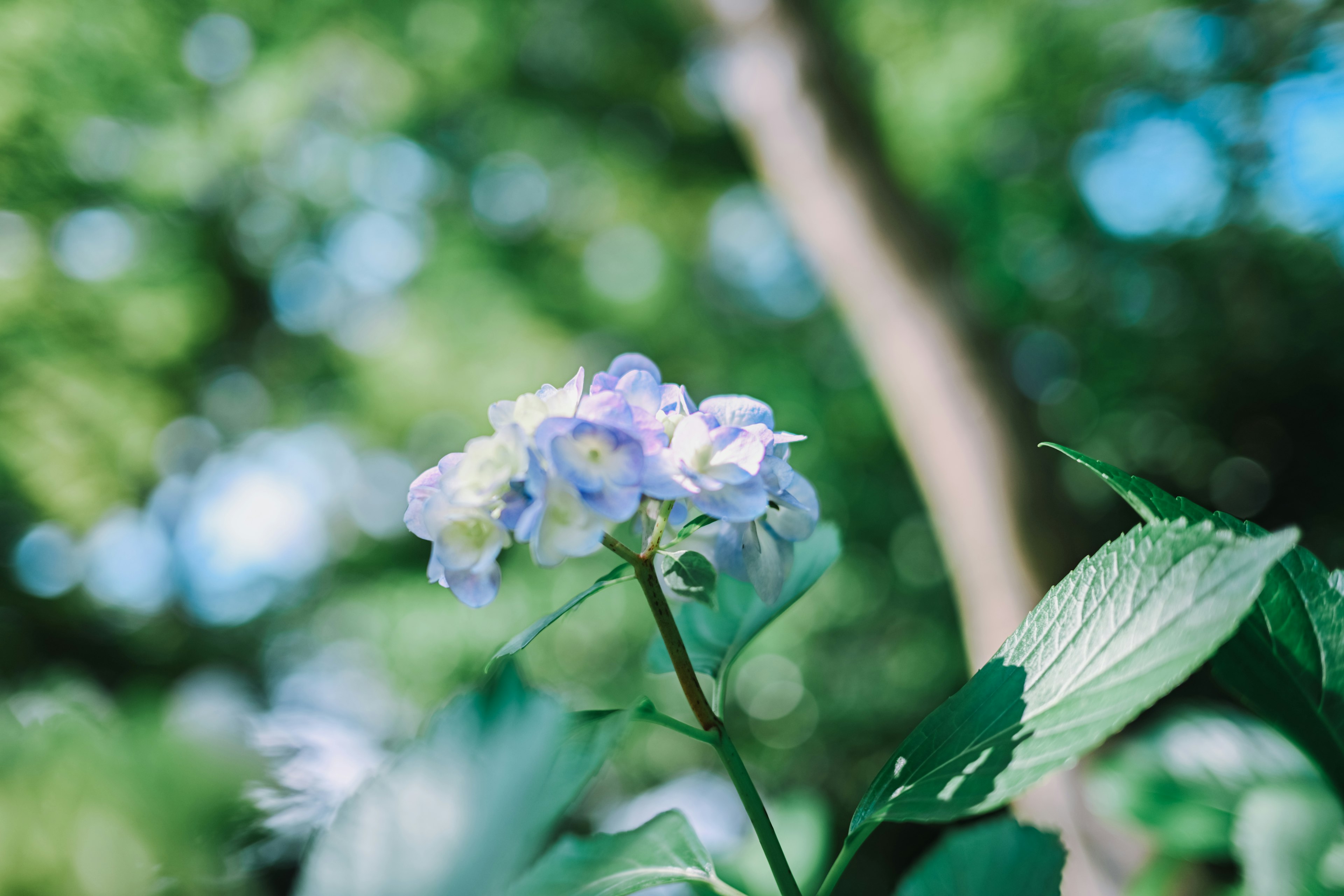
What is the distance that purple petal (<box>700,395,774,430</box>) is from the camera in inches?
18.0

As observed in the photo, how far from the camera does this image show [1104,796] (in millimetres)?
780

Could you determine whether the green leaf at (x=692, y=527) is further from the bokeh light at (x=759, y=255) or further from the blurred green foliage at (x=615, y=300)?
the bokeh light at (x=759, y=255)

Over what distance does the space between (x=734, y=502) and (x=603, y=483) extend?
0.07 m

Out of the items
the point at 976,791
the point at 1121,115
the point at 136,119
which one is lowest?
the point at 976,791

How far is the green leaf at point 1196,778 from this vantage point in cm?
67

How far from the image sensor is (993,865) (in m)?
0.47

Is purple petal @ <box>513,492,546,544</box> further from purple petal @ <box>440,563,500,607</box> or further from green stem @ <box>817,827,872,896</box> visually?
green stem @ <box>817,827,872,896</box>

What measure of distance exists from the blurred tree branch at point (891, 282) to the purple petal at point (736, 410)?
1.23 meters

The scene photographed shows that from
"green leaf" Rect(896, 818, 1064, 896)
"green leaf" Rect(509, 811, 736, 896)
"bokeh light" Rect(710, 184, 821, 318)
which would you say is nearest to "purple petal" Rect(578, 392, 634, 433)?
"green leaf" Rect(509, 811, 736, 896)

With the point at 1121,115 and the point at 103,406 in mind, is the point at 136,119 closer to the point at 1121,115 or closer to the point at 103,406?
the point at 103,406

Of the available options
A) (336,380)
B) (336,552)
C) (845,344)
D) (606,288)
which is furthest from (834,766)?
(336,380)

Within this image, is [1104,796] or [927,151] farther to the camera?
[927,151]

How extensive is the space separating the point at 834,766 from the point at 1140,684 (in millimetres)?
3649

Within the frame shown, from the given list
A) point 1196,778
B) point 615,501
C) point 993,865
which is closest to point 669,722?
point 615,501
